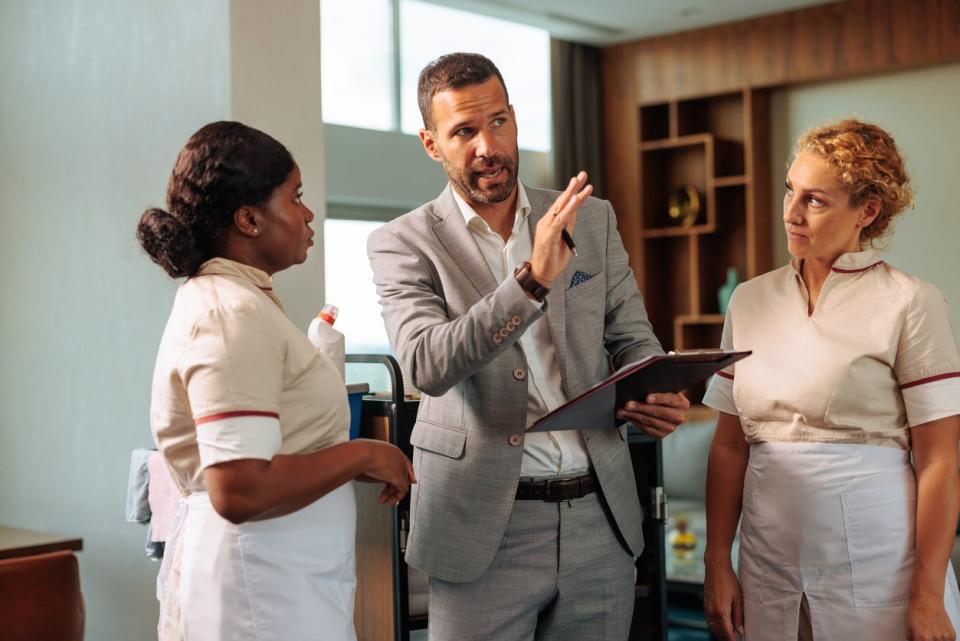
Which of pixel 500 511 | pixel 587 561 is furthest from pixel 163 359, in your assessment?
pixel 587 561

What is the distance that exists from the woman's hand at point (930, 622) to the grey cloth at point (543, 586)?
1.46 feet

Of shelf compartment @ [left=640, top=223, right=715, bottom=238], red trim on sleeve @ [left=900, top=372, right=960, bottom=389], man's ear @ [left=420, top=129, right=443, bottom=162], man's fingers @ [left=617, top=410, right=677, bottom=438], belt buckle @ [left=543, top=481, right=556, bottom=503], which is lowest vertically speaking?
belt buckle @ [left=543, top=481, right=556, bottom=503]

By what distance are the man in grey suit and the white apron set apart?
232mm

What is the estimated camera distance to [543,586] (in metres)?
1.67

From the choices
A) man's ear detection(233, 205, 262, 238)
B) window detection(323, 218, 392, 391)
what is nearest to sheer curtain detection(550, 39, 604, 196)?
window detection(323, 218, 392, 391)

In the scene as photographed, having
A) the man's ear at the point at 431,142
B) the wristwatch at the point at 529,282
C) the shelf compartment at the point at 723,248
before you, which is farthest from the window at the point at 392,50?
the wristwatch at the point at 529,282

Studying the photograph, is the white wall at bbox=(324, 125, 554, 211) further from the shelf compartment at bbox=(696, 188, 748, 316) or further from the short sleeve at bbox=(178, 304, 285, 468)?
the short sleeve at bbox=(178, 304, 285, 468)

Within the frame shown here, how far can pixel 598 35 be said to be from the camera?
6.73m

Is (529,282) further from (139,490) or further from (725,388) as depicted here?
(139,490)

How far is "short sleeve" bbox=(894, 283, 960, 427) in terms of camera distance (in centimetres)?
160

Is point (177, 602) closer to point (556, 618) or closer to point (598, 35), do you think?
point (556, 618)

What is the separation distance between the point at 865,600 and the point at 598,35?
5525 millimetres

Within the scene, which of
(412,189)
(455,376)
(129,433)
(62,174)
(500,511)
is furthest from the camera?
(412,189)

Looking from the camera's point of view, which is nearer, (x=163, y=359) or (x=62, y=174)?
(x=163, y=359)
